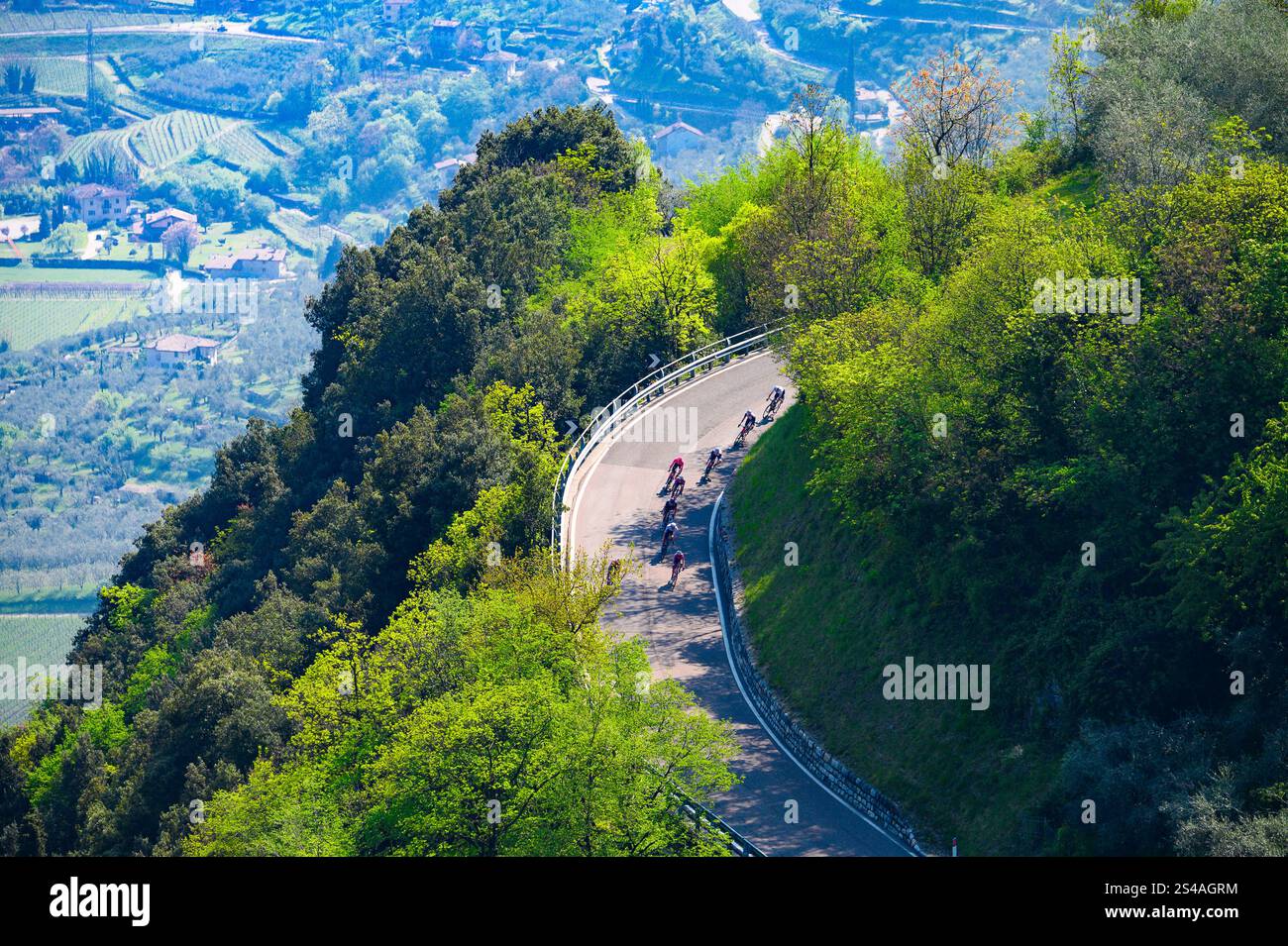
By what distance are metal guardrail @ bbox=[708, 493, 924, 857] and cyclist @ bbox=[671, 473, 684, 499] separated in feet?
14.1

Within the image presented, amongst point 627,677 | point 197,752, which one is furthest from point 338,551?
point 627,677

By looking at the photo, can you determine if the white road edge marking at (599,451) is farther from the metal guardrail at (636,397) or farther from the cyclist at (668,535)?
the cyclist at (668,535)

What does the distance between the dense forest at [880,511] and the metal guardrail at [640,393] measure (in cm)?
118

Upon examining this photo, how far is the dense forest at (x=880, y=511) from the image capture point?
117 ft

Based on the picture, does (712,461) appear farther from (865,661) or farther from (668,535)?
(865,661)

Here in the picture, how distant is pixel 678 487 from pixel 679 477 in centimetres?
63

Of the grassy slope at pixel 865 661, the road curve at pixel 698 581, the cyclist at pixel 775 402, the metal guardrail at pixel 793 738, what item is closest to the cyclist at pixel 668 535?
the road curve at pixel 698 581

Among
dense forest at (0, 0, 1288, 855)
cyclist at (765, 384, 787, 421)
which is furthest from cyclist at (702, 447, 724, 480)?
dense forest at (0, 0, 1288, 855)

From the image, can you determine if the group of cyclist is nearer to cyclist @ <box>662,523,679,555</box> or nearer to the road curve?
cyclist @ <box>662,523,679,555</box>

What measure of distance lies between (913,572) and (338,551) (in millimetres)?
35507

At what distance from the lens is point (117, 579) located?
348 ft

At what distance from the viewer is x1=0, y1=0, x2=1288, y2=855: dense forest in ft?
117

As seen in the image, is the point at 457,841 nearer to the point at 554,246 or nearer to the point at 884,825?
the point at 884,825
